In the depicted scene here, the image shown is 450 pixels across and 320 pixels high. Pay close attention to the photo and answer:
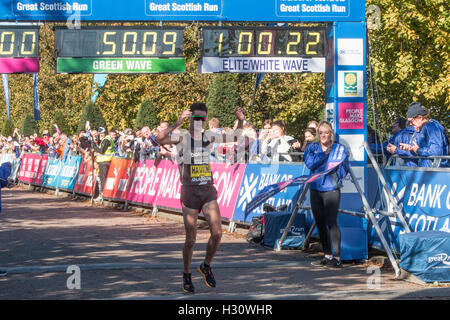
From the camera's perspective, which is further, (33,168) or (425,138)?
(33,168)

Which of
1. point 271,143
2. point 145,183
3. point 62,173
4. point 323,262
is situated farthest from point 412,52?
point 323,262

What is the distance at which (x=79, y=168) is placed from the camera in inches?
1119

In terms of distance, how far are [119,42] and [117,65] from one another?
0.38 m

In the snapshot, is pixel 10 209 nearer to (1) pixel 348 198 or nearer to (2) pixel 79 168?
(2) pixel 79 168

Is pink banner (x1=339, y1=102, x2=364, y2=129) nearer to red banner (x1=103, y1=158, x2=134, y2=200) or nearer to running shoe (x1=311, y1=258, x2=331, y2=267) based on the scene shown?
running shoe (x1=311, y1=258, x2=331, y2=267)

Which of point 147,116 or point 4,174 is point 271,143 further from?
point 147,116

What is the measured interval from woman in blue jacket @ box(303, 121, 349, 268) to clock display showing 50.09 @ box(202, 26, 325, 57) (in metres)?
1.92

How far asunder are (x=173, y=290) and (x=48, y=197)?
20.8m

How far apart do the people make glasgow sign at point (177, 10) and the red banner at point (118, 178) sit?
381 inches

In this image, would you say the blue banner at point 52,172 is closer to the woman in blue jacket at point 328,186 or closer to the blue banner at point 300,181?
the woman in blue jacket at point 328,186

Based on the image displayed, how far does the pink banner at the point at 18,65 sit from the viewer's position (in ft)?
44.0

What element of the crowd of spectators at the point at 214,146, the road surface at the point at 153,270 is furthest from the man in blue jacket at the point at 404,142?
the crowd of spectators at the point at 214,146

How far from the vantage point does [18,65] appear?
13445 mm
